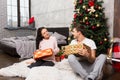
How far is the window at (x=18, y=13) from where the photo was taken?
25.4ft

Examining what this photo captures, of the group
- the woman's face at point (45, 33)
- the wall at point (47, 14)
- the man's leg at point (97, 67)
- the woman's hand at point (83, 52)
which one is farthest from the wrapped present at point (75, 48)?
the wall at point (47, 14)

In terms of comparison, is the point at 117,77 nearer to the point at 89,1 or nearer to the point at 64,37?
the point at 89,1

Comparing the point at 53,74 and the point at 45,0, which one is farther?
the point at 45,0

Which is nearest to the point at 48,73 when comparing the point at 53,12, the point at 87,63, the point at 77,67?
the point at 77,67

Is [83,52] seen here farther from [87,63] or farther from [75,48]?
[87,63]

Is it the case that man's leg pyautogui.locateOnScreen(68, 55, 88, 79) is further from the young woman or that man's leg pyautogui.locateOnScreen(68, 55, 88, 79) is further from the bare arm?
the young woman

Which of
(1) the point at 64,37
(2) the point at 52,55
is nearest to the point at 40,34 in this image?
(2) the point at 52,55

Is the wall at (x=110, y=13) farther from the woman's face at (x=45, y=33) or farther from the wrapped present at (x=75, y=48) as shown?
the wrapped present at (x=75, y=48)

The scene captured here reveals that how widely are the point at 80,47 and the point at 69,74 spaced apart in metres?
0.50

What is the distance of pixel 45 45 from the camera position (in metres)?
3.86

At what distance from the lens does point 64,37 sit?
5.95 m

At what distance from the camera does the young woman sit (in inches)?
147

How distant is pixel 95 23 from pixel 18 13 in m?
4.35

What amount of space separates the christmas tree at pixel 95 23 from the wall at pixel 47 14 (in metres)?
1.42
